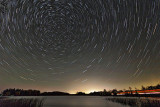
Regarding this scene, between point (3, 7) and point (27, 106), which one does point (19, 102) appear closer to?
point (27, 106)

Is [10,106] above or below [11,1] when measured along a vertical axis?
below

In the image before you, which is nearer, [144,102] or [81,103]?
[144,102]

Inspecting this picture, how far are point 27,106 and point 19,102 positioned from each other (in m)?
1.22

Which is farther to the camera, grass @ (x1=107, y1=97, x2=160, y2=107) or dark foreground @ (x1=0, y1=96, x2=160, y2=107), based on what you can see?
dark foreground @ (x1=0, y1=96, x2=160, y2=107)

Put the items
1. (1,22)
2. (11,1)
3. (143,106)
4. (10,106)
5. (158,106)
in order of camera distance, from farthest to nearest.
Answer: (143,106), (10,106), (158,106), (1,22), (11,1)

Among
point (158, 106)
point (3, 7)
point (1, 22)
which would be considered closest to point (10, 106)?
point (1, 22)

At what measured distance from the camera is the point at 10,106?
15703mm

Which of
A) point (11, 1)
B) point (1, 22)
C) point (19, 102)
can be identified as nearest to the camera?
point (11, 1)

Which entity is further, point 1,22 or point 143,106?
point 143,106

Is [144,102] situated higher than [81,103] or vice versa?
[144,102]

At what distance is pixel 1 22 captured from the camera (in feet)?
38.4

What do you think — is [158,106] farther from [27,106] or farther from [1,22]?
[1,22]

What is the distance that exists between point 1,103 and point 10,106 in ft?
3.56

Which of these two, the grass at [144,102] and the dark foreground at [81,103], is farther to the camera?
the dark foreground at [81,103]
